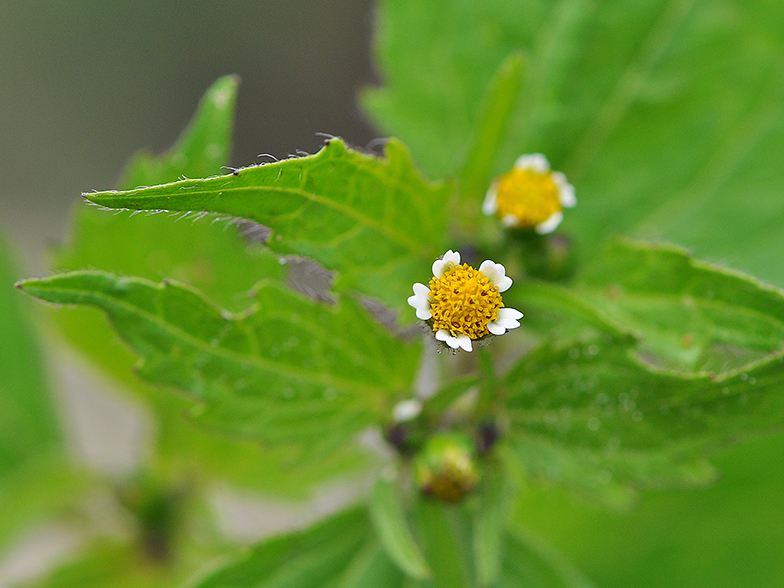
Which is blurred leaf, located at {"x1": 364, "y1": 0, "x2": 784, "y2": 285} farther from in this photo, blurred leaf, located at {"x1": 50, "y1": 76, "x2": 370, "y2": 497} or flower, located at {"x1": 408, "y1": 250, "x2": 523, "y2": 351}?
flower, located at {"x1": 408, "y1": 250, "x2": 523, "y2": 351}

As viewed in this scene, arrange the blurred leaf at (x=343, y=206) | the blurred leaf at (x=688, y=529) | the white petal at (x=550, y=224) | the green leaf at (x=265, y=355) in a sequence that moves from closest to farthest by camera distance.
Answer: the blurred leaf at (x=343, y=206)
the green leaf at (x=265, y=355)
the white petal at (x=550, y=224)
the blurred leaf at (x=688, y=529)

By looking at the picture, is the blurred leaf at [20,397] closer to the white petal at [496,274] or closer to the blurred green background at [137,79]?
the white petal at [496,274]

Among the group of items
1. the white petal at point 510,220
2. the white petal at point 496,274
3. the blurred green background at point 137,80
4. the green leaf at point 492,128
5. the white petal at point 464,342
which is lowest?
the white petal at point 464,342

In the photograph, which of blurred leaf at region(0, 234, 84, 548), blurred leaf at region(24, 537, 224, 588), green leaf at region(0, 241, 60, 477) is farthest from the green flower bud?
green leaf at region(0, 241, 60, 477)

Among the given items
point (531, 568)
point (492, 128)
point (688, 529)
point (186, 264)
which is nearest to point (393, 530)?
Result: point (531, 568)

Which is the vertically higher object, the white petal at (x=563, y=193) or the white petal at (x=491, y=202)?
the white petal at (x=563, y=193)

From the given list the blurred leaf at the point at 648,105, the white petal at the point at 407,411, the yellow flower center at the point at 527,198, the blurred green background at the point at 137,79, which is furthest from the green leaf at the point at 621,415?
the blurred green background at the point at 137,79
